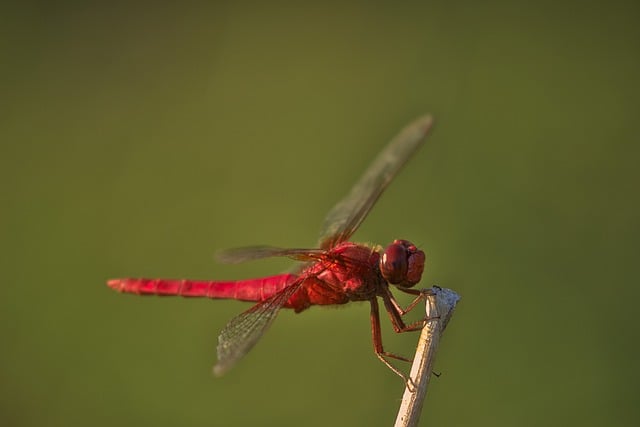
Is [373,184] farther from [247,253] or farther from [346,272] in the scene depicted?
[247,253]

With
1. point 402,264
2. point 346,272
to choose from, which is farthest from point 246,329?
point 402,264

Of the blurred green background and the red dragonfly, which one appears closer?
the red dragonfly

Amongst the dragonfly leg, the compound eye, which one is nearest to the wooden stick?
the compound eye

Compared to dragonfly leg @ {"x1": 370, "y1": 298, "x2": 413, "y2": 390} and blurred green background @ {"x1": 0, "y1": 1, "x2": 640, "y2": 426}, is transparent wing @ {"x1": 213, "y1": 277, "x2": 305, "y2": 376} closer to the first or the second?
dragonfly leg @ {"x1": 370, "y1": 298, "x2": 413, "y2": 390}

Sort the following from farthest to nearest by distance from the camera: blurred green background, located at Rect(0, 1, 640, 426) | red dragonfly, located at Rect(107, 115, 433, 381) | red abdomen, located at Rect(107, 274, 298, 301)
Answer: blurred green background, located at Rect(0, 1, 640, 426), red abdomen, located at Rect(107, 274, 298, 301), red dragonfly, located at Rect(107, 115, 433, 381)

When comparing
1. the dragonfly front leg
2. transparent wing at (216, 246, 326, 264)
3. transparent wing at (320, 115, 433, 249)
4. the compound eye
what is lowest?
transparent wing at (216, 246, 326, 264)

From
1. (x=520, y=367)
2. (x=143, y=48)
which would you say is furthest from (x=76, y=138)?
(x=520, y=367)

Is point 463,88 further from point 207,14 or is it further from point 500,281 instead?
point 207,14
